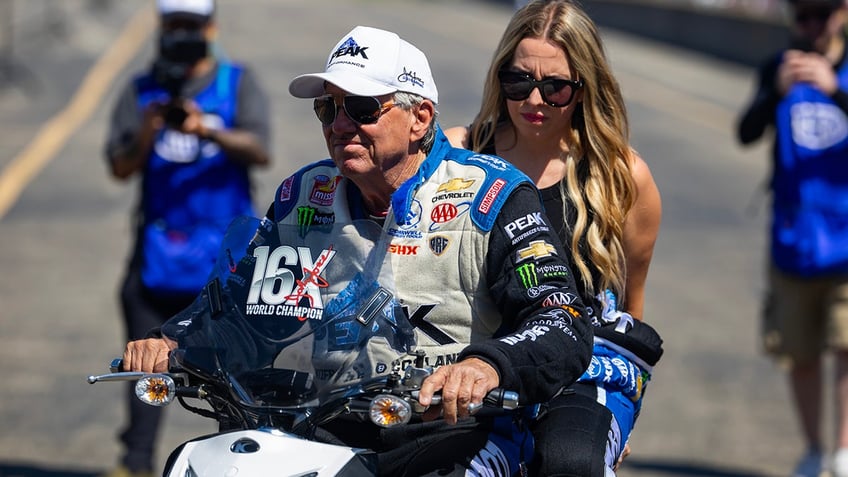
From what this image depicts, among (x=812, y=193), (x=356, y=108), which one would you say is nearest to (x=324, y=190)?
(x=356, y=108)

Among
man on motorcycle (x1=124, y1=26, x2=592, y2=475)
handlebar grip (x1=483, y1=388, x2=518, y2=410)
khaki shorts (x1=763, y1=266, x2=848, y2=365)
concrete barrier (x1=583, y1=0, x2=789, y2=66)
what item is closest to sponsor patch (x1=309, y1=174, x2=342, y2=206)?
man on motorcycle (x1=124, y1=26, x2=592, y2=475)

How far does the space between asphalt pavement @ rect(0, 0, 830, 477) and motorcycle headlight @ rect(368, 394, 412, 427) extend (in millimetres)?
4490

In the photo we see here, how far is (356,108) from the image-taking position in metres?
3.88

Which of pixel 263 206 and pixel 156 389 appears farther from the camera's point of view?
pixel 263 206

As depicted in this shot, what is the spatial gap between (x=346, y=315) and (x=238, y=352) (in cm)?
30

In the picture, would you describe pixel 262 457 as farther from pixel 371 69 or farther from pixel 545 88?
pixel 545 88

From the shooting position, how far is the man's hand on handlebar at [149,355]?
3775 millimetres

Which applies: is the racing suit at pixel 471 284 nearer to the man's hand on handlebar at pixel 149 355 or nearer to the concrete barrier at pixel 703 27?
the man's hand on handlebar at pixel 149 355

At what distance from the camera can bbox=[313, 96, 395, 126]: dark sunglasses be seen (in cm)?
388

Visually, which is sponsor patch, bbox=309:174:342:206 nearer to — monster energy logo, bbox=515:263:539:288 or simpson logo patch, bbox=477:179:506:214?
simpson logo patch, bbox=477:179:506:214

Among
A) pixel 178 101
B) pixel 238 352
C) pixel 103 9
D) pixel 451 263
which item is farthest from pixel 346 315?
pixel 103 9

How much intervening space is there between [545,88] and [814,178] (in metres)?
3.18

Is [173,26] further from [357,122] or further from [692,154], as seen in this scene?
[692,154]

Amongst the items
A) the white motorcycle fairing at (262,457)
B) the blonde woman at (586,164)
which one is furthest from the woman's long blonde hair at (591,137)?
the white motorcycle fairing at (262,457)
